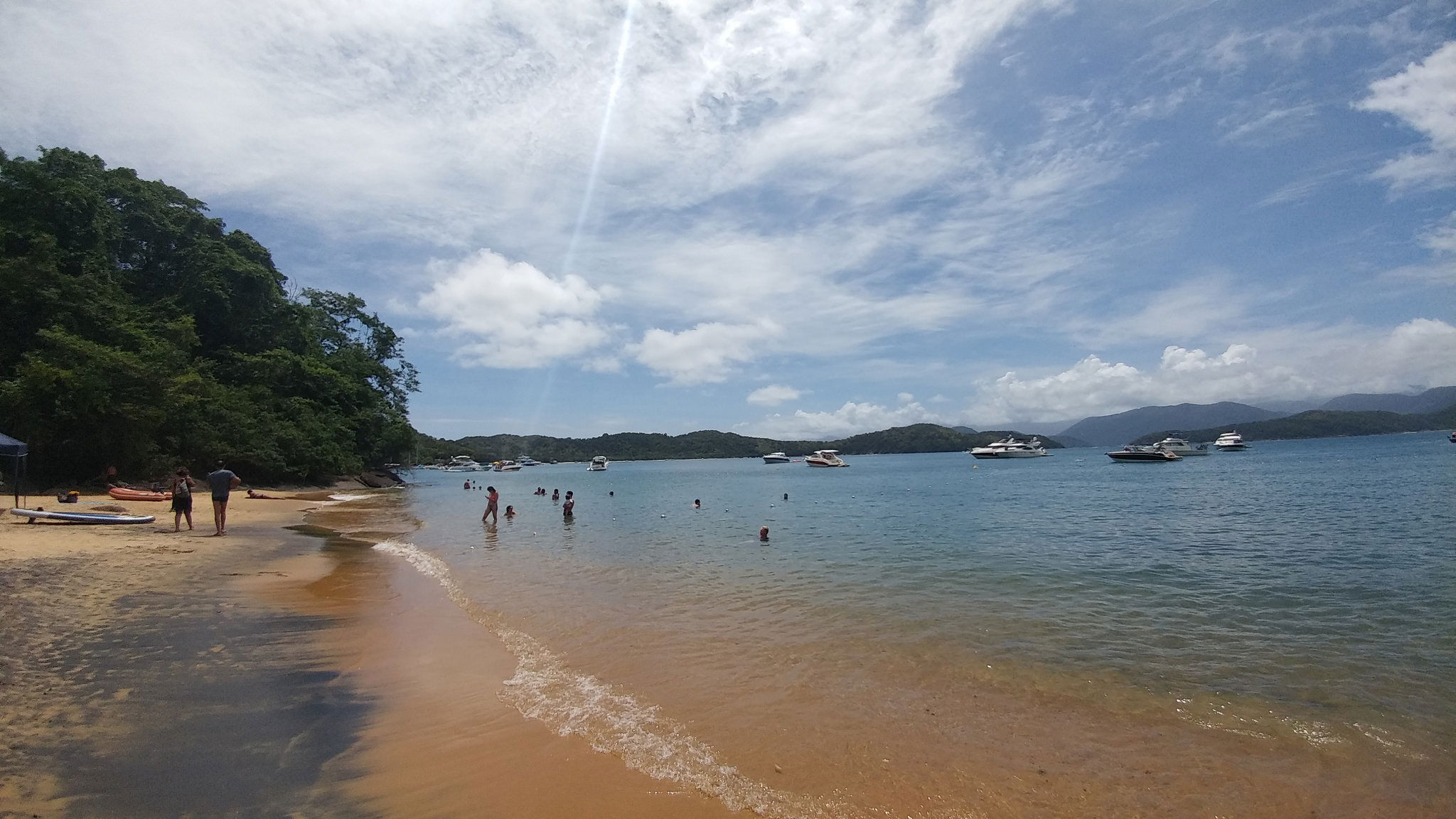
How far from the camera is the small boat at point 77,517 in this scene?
18109mm

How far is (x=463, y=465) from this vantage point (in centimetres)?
16825

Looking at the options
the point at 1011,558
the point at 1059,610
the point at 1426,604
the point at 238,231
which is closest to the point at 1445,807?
the point at 1059,610

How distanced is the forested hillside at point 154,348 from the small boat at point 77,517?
11.8 meters

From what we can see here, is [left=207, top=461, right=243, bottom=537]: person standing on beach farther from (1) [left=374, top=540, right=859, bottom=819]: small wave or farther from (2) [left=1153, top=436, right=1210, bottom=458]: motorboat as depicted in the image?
(2) [left=1153, top=436, right=1210, bottom=458]: motorboat

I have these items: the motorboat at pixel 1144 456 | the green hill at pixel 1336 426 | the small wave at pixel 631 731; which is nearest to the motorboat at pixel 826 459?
the motorboat at pixel 1144 456

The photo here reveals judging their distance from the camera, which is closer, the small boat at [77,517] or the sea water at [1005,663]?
the sea water at [1005,663]

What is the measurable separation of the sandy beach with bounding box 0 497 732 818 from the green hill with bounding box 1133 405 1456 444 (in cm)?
19029

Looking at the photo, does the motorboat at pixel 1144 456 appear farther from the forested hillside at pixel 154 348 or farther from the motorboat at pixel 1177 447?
the forested hillside at pixel 154 348

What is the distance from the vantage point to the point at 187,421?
36031mm

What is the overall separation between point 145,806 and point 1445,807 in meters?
10.3

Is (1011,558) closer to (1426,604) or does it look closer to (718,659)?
(1426,604)

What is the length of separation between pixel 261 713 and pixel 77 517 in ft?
59.3

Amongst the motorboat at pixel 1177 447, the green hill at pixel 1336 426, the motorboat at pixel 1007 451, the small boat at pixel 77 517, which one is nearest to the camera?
the small boat at pixel 77 517

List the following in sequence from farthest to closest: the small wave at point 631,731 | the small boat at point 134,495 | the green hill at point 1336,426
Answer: the green hill at point 1336,426
the small boat at point 134,495
the small wave at point 631,731
